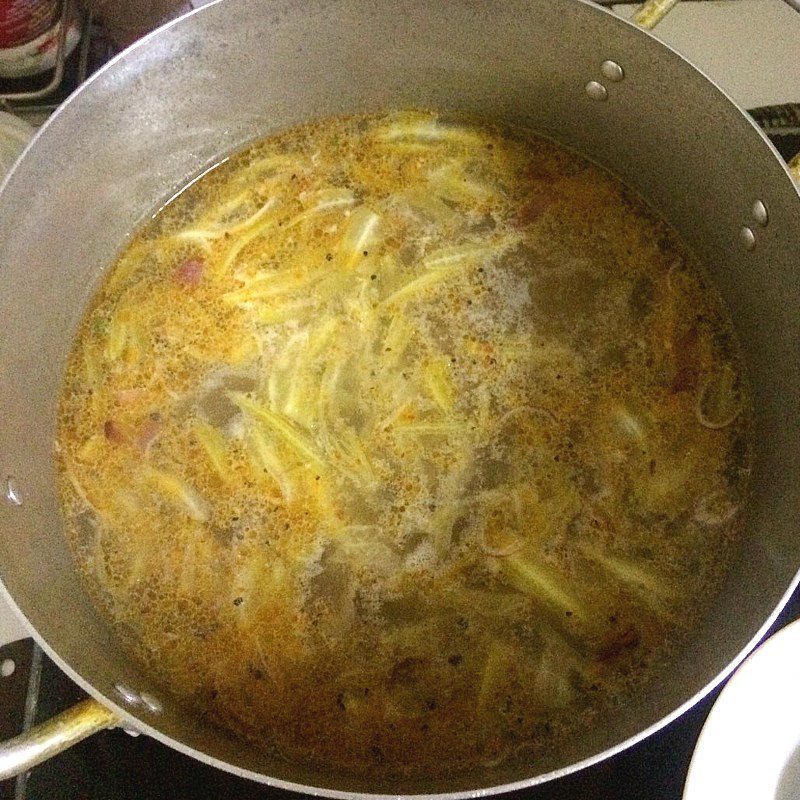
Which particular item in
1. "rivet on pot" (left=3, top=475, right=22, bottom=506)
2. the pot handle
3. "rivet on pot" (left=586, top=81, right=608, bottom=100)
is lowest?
the pot handle

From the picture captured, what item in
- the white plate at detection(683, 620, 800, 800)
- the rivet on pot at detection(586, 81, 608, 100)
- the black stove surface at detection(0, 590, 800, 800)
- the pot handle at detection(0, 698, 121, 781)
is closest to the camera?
the pot handle at detection(0, 698, 121, 781)

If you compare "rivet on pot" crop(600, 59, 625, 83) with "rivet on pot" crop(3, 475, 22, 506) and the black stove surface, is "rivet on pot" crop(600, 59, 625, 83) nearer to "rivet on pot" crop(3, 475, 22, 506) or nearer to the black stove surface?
the black stove surface

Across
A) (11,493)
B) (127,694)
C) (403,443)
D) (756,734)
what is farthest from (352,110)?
(756,734)

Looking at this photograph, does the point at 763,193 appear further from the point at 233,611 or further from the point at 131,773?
the point at 131,773

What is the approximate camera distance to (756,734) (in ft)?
3.31

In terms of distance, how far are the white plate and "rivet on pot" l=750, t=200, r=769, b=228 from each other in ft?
1.68

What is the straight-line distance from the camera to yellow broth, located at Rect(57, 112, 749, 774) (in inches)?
44.9

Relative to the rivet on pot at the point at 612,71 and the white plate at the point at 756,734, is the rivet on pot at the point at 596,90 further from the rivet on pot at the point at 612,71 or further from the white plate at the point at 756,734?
the white plate at the point at 756,734

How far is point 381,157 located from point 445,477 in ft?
1.78

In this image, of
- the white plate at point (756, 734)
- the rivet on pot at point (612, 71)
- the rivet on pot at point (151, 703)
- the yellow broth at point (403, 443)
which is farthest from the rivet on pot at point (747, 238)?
the rivet on pot at point (151, 703)

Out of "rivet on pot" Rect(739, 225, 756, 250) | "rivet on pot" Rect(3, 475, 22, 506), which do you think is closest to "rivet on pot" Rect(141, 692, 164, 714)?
"rivet on pot" Rect(3, 475, 22, 506)

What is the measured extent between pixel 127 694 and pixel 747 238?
0.99 m

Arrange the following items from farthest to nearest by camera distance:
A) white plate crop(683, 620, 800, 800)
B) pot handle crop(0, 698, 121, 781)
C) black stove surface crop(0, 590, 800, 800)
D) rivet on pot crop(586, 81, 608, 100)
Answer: rivet on pot crop(586, 81, 608, 100) → black stove surface crop(0, 590, 800, 800) → white plate crop(683, 620, 800, 800) → pot handle crop(0, 698, 121, 781)

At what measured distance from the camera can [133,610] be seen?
1.19 metres
